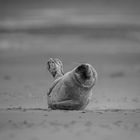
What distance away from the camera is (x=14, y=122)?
12.0 meters

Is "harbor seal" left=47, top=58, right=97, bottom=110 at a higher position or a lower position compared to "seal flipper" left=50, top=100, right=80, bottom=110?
higher

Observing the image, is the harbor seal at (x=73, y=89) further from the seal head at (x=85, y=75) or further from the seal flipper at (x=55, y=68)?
the seal flipper at (x=55, y=68)

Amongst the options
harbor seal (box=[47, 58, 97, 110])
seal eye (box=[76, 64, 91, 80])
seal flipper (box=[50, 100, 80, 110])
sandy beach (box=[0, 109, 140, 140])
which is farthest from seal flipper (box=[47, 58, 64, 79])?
seal eye (box=[76, 64, 91, 80])

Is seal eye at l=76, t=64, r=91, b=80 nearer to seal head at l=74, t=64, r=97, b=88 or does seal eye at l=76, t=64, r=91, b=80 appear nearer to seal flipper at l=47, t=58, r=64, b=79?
seal head at l=74, t=64, r=97, b=88

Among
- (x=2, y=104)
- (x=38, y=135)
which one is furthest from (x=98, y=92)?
(x=38, y=135)

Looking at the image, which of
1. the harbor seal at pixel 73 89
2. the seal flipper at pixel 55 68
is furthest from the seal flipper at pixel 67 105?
the seal flipper at pixel 55 68

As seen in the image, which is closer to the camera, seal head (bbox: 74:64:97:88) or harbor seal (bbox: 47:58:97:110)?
seal head (bbox: 74:64:97:88)

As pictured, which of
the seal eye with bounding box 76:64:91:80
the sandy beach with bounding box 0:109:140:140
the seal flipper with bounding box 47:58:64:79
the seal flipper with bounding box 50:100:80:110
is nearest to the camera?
the sandy beach with bounding box 0:109:140:140

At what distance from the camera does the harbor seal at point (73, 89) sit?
12.8 metres

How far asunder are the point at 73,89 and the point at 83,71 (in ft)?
1.93

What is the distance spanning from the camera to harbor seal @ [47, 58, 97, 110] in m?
12.8

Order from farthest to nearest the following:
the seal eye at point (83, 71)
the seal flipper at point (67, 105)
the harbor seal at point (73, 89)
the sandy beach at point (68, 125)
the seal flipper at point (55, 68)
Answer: the seal flipper at point (55, 68), the seal flipper at point (67, 105), the harbor seal at point (73, 89), the seal eye at point (83, 71), the sandy beach at point (68, 125)

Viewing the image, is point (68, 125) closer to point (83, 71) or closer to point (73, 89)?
point (83, 71)

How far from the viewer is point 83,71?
12.8m
